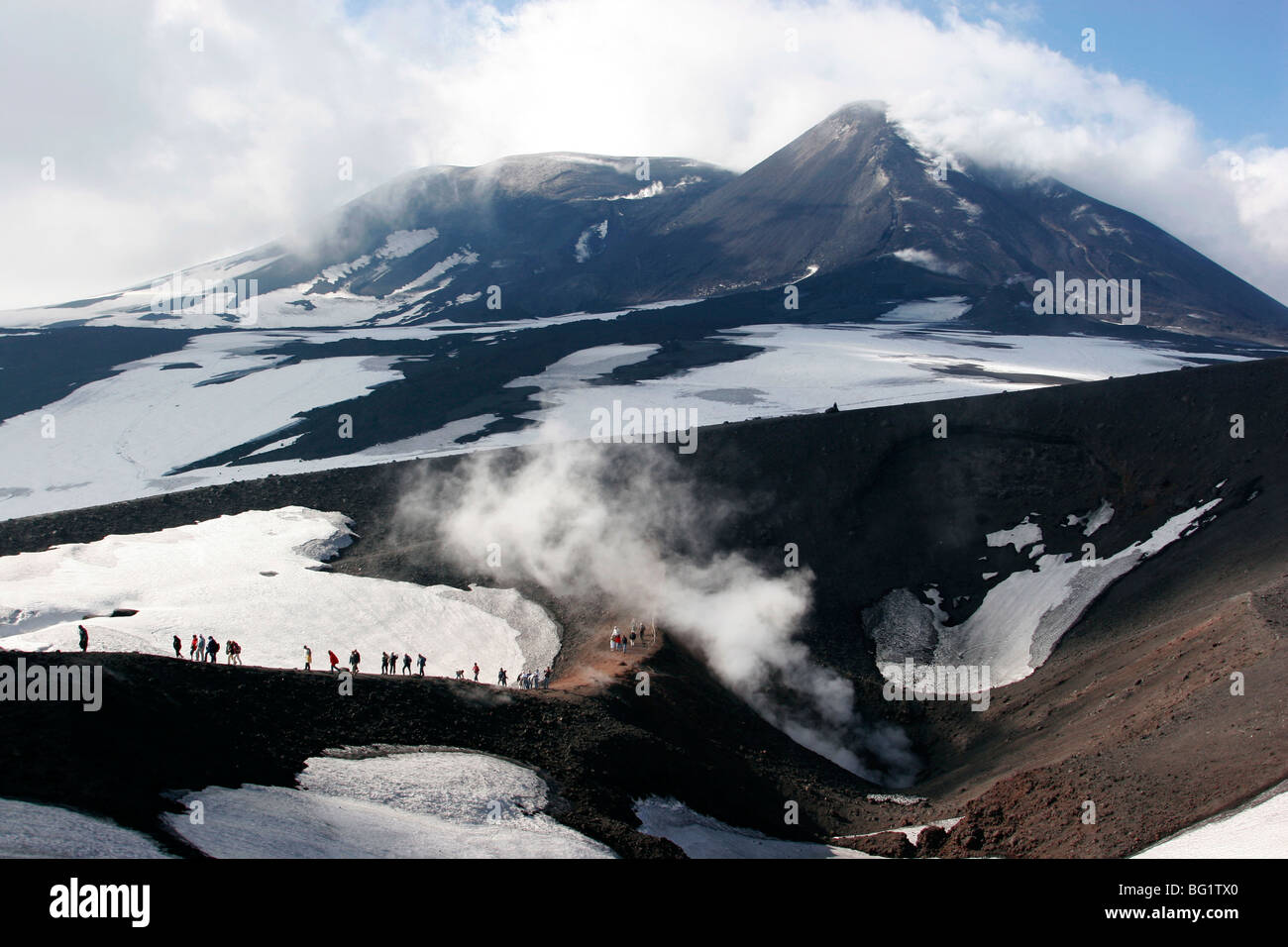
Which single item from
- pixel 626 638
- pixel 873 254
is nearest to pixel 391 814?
pixel 626 638

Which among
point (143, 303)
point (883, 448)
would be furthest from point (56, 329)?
point (883, 448)

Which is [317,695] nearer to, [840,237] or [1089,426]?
[1089,426]

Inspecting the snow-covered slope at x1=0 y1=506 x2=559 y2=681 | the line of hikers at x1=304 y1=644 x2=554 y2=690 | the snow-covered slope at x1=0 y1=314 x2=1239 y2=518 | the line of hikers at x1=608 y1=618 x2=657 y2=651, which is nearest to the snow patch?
the line of hikers at x1=304 y1=644 x2=554 y2=690

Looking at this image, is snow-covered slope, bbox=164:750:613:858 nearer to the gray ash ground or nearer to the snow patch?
the gray ash ground

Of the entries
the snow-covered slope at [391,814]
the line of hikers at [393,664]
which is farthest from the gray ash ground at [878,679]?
the line of hikers at [393,664]

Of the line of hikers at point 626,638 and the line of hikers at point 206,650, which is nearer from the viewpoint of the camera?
the line of hikers at point 206,650

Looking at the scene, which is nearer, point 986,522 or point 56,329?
point 986,522

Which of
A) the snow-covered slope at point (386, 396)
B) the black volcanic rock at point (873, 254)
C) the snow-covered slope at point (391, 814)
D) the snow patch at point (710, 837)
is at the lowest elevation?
the snow patch at point (710, 837)

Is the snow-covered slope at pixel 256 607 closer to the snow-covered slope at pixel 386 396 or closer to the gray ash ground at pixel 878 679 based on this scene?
the gray ash ground at pixel 878 679
